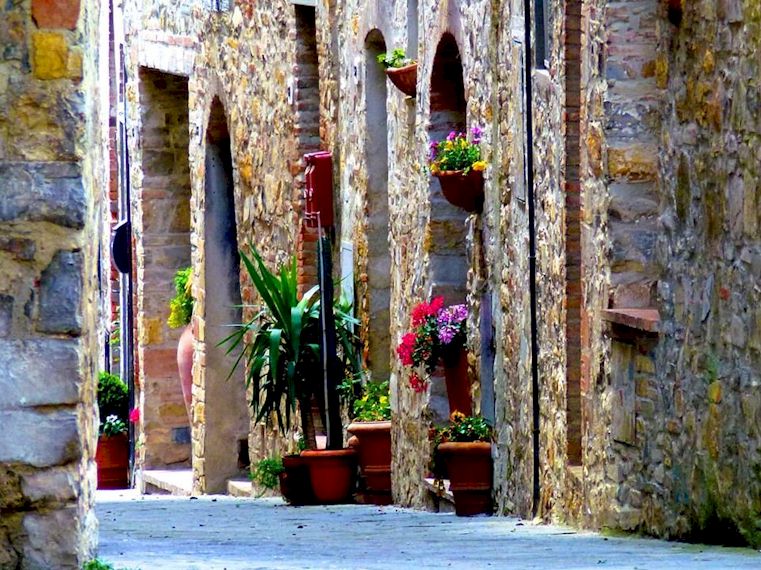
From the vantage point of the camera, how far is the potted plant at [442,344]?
413 inches

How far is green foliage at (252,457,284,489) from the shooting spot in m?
12.2

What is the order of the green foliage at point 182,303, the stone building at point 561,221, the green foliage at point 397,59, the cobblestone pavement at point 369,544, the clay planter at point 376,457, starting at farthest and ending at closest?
1. the green foliage at point 182,303
2. the clay planter at point 376,457
3. the green foliage at point 397,59
4. the stone building at point 561,221
5. the cobblestone pavement at point 369,544

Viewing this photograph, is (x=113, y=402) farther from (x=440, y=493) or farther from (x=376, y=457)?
(x=440, y=493)

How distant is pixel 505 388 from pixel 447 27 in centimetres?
194

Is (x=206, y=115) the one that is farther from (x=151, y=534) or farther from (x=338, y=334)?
(x=151, y=534)

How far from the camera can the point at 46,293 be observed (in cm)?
509

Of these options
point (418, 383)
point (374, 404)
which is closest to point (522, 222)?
point (418, 383)

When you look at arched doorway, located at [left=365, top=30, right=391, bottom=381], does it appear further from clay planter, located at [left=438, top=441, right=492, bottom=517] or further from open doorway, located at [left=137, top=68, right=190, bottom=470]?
open doorway, located at [left=137, top=68, right=190, bottom=470]

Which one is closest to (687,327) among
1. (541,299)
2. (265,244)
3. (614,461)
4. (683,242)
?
(683,242)

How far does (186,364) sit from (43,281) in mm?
11075

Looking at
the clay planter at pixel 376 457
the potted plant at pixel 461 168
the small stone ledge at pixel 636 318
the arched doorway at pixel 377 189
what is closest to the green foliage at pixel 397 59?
the arched doorway at pixel 377 189

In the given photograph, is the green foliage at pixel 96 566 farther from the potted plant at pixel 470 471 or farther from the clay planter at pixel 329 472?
the clay planter at pixel 329 472

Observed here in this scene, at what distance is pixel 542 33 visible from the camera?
28.8 feet

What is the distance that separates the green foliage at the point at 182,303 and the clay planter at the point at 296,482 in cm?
474
